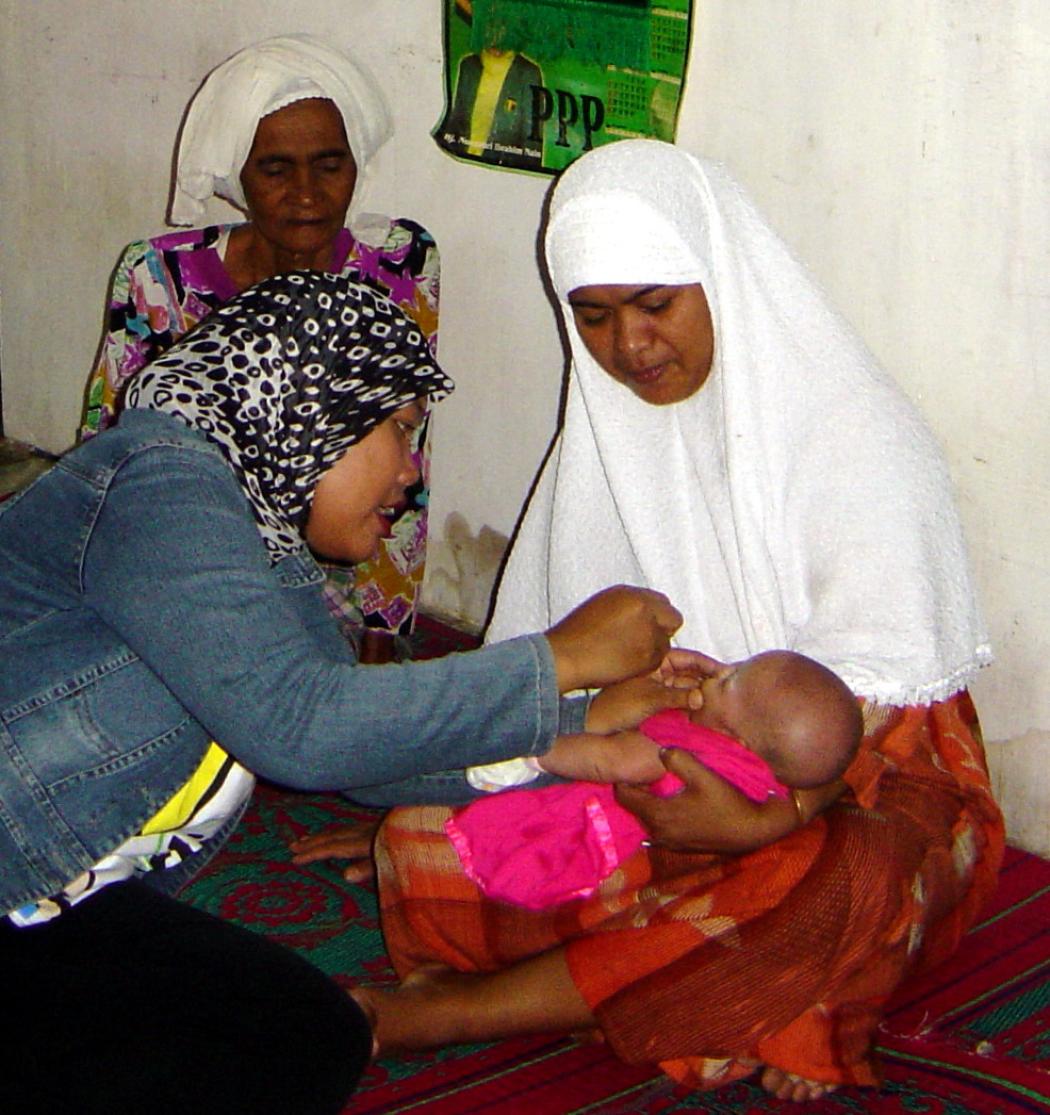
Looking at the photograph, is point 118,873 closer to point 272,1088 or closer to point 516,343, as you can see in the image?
point 272,1088

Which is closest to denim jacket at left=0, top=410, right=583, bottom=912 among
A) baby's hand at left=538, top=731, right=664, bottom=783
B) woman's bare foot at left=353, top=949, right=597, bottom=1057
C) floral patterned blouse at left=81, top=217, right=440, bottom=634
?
baby's hand at left=538, top=731, right=664, bottom=783

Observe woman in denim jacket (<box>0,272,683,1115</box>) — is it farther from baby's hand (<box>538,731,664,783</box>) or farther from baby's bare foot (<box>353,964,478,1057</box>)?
baby's bare foot (<box>353,964,478,1057</box>)

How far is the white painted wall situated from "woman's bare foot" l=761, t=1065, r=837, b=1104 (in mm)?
976

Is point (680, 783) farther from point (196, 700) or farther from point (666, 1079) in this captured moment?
point (196, 700)

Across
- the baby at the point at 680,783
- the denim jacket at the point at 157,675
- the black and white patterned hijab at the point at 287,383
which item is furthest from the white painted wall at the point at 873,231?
the denim jacket at the point at 157,675

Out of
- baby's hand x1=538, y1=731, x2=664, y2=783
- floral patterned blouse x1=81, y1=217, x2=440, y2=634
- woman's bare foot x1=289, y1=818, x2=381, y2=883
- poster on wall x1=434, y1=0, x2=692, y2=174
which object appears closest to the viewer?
baby's hand x1=538, y1=731, x2=664, y2=783

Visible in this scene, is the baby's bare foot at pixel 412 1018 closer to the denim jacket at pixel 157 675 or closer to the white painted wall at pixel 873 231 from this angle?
the denim jacket at pixel 157 675

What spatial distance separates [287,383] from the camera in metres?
1.85

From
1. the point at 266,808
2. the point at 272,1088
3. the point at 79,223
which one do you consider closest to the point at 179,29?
the point at 79,223

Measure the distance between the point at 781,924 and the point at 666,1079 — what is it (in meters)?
0.33

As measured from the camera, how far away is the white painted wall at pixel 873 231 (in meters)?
2.69

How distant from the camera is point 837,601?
2299mm

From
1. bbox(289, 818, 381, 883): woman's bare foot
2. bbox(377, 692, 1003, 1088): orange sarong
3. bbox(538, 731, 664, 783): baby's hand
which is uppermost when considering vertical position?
bbox(538, 731, 664, 783): baby's hand

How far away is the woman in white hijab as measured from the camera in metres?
2.13
